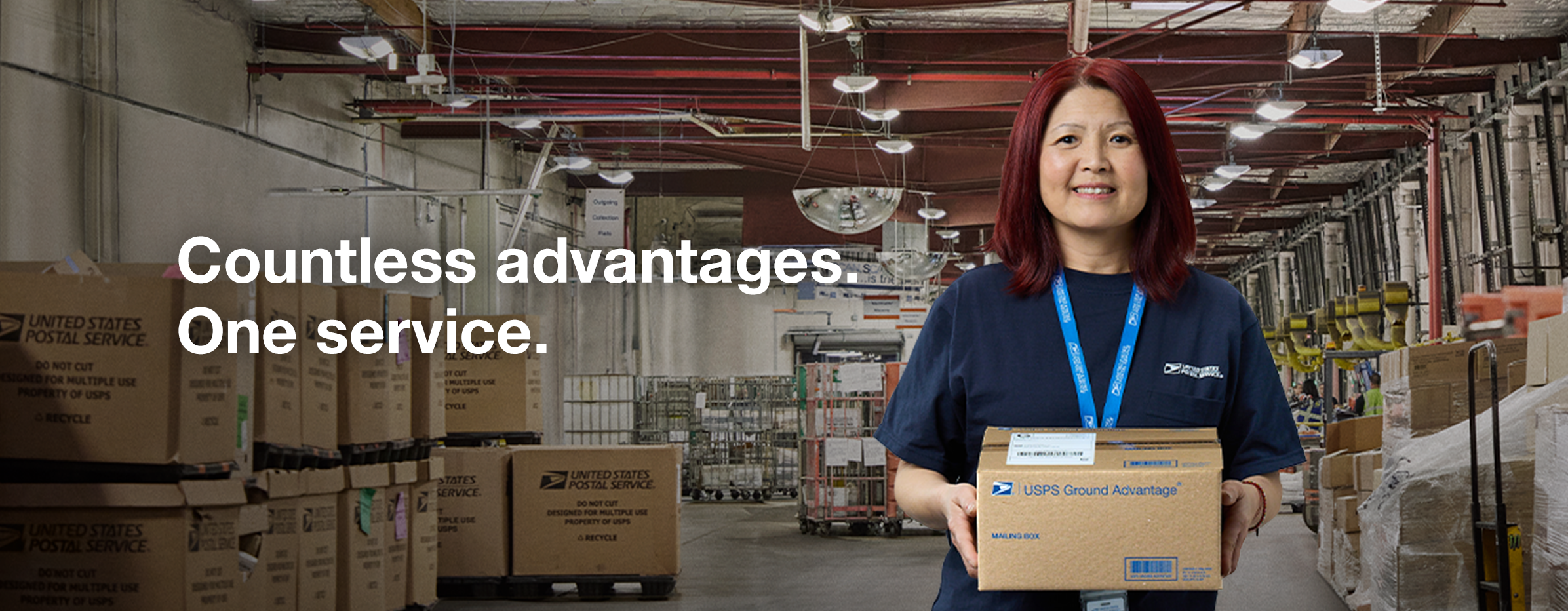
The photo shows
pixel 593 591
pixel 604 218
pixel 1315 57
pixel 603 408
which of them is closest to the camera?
pixel 593 591

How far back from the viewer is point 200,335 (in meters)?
4.51

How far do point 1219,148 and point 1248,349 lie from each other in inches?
587

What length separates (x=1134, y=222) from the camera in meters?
1.57

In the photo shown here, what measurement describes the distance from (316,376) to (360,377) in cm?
37

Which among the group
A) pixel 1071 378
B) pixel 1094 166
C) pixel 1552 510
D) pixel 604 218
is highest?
pixel 604 218

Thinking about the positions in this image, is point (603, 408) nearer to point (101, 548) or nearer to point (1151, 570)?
point (101, 548)

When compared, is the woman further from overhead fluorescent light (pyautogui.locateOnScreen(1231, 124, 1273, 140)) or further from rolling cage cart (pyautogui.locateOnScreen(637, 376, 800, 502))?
rolling cage cart (pyautogui.locateOnScreen(637, 376, 800, 502))

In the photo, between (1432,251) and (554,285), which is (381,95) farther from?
(1432,251)

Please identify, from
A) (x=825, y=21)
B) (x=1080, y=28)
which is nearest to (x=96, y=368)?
(x=825, y=21)

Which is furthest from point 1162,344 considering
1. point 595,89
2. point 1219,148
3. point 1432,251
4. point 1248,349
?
point 1219,148

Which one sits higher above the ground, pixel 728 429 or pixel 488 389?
pixel 488 389

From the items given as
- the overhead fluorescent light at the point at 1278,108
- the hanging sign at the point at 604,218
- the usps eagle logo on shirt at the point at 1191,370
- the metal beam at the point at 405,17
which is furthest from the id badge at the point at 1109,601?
the hanging sign at the point at 604,218

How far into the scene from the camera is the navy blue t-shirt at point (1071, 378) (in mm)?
1464

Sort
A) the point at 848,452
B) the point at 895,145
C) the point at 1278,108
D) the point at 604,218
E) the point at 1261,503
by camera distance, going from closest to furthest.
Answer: the point at 1261,503
the point at 1278,108
the point at 895,145
the point at 848,452
the point at 604,218
